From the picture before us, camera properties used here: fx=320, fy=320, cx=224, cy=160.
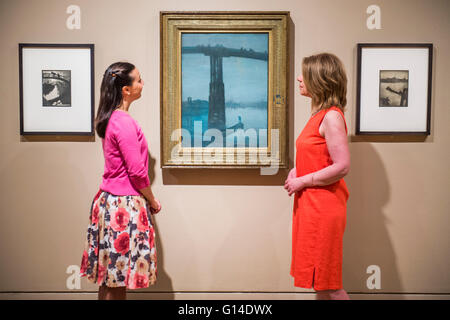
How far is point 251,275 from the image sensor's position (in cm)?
217

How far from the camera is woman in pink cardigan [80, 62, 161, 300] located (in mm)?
1580

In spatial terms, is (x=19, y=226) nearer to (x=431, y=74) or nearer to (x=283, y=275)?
(x=283, y=275)

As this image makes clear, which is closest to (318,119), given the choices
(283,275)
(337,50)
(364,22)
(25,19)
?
(337,50)

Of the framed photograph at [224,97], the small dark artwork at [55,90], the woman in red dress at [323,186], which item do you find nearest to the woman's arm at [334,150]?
the woman in red dress at [323,186]

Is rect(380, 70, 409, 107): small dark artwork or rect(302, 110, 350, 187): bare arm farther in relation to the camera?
rect(380, 70, 409, 107): small dark artwork

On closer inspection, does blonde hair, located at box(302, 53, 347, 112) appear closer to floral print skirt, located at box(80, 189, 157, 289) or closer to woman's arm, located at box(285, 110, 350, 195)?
woman's arm, located at box(285, 110, 350, 195)

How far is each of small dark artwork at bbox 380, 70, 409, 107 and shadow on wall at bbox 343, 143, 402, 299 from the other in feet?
1.15

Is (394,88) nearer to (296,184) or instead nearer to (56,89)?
(296,184)

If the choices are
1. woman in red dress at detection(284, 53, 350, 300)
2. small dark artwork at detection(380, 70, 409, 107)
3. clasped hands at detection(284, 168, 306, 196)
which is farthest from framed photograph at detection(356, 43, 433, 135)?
clasped hands at detection(284, 168, 306, 196)

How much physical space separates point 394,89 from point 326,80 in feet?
2.70

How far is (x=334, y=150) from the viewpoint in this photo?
1473mm

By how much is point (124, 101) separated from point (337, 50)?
4.53 ft

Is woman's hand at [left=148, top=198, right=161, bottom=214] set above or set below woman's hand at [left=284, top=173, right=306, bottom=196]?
below

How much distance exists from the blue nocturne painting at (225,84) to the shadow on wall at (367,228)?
68cm
